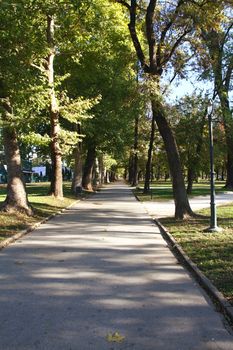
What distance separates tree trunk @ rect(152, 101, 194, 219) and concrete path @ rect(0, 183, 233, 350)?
475 cm

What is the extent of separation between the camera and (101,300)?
22.6ft

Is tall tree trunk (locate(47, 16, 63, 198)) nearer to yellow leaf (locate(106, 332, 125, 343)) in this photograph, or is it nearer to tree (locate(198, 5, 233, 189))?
tree (locate(198, 5, 233, 189))

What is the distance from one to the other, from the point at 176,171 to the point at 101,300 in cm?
1095

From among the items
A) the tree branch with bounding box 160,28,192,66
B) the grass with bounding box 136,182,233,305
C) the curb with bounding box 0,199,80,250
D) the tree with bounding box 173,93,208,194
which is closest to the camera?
the grass with bounding box 136,182,233,305

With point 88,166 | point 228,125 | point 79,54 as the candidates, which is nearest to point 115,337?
point 79,54

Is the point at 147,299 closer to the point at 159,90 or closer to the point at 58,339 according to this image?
the point at 58,339

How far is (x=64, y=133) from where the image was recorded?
82.3ft

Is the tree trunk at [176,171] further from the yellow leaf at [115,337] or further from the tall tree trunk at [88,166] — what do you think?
the tall tree trunk at [88,166]

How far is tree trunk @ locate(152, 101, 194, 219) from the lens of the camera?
17141 mm

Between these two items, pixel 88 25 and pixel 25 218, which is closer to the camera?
pixel 25 218

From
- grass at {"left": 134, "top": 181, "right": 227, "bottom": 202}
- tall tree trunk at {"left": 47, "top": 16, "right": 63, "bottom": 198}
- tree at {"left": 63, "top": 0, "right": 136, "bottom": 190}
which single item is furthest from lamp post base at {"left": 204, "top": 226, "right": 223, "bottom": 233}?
tree at {"left": 63, "top": 0, "right": 136, "bottom": 190}

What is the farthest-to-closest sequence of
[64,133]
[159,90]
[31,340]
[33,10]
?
[64,133] < [159,90] < [33,10] < [31,340]

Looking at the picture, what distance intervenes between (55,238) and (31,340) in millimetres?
8149

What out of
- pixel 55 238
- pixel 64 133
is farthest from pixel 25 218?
pixel 64 133
